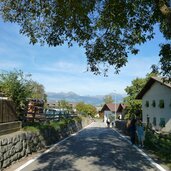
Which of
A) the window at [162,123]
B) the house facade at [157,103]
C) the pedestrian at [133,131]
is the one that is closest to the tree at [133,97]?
the house facade at [157,103]

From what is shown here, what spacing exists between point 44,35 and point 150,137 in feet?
28.1

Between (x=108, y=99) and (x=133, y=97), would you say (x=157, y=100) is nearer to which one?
(x=133, y=97)

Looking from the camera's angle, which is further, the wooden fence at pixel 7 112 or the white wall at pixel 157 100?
the white wall at pixel 157 100

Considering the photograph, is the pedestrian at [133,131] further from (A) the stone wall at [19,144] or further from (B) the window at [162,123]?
(B) the window at [162,123]

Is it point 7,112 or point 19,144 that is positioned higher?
point 7,112

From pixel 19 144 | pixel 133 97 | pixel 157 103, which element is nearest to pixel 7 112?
pixel 19 144

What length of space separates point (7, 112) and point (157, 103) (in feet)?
123

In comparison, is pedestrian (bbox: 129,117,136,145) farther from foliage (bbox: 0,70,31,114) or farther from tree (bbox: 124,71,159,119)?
tree (bbox: 124,71,159,119)

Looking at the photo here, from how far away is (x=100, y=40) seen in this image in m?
14.8

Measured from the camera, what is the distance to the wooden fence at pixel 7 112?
1291 centimetres

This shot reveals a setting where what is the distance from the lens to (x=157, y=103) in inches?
1941

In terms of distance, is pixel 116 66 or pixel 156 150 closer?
pixel 116 66

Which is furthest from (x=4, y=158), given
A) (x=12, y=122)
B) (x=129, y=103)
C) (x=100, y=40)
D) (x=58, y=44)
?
(x=129, y=103)

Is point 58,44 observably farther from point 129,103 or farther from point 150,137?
point 129,103
